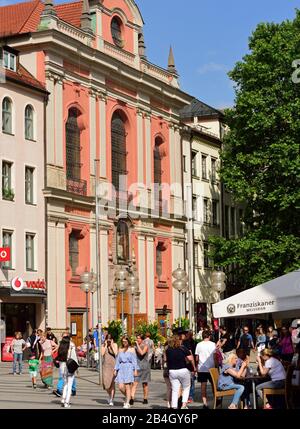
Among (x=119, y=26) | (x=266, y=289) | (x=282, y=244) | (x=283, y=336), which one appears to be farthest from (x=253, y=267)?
(x=266, y=289)

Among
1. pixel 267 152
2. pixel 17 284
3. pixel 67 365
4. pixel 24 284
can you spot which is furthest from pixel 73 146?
pixel 67 365

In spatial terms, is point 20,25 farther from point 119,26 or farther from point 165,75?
point 165,75

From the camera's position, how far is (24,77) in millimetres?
48750

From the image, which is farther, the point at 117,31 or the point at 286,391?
the point at 117,31

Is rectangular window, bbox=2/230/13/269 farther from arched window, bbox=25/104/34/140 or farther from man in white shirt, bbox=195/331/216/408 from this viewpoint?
man in white shirt, bbox=195/331/216/408

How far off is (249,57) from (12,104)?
1665cm

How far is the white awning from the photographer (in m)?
17.9

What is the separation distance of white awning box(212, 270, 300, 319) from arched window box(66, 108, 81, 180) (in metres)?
33.2

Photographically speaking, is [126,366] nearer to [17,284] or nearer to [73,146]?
[17,284]

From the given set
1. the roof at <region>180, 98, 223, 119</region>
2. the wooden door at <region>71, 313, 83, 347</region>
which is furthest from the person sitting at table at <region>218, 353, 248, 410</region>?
the roof at <region>180, 98, 223, 119</region>

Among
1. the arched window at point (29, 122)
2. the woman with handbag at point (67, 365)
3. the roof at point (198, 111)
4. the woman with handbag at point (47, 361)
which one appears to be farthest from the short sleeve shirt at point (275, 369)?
the roof at point (198, 111)

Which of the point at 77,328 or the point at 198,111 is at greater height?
the point at 198,111

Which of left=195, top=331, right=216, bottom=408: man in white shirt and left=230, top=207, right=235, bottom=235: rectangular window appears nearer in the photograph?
left=195, top=331, right=216, bottom=408: man in white shirt

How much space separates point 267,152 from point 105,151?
956 cm
